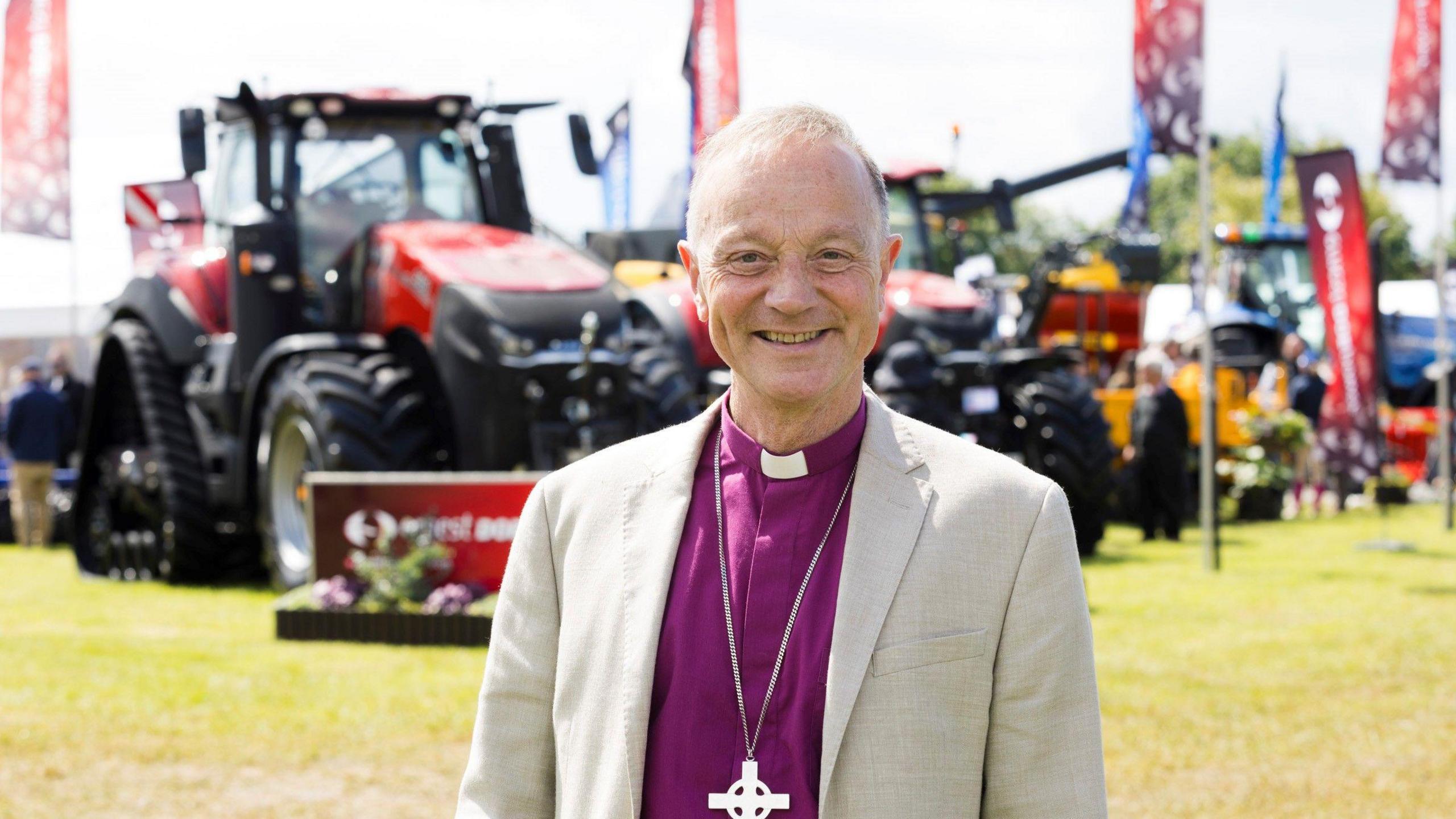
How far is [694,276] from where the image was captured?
7.41 feet

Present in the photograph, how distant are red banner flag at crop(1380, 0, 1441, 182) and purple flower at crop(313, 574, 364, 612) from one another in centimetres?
1062

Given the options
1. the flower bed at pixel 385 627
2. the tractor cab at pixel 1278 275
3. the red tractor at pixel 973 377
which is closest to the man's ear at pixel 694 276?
the flower bed at pixel 385 627

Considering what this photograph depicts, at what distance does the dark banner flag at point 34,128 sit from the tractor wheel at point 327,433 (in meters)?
7.75

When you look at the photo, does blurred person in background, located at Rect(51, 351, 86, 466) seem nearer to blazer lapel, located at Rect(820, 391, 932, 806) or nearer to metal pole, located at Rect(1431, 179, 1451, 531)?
metal pole, located at Rect(1431, 179, 1451, 531)

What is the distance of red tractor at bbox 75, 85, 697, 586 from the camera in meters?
10.2

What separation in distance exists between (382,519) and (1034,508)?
742 cm

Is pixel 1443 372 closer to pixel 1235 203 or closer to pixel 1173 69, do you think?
pixel 1173 69

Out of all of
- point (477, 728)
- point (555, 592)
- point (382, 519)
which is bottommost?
point (382, 519)

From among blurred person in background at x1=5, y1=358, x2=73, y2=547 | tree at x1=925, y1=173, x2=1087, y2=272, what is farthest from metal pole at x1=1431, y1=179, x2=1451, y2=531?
tree at x1=925, y1=173, x2=1087, y2=272

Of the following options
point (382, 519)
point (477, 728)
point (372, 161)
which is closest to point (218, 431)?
point (372, 161)

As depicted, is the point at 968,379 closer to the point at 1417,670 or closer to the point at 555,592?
the point at 1417,670

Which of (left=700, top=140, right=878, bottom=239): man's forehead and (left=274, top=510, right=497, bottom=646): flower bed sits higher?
(left=700, top=140, right=878, bottom=239): man's forehead

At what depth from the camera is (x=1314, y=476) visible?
2036 cm

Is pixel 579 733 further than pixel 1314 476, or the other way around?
pixel 1314 476
